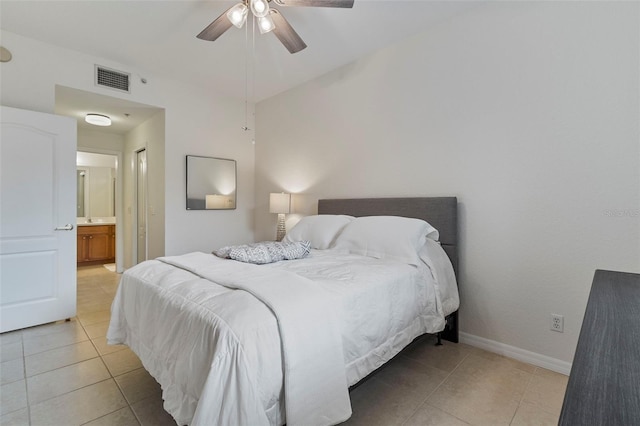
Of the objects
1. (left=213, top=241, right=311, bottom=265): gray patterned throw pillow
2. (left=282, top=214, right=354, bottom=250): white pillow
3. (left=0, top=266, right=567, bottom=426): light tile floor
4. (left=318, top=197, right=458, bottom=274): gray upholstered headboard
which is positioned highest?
(left=318, top=197, right=458, bottom=274): gray upholstered headboard

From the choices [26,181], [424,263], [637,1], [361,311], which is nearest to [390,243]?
[424,263]

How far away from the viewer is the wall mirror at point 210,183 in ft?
13.4

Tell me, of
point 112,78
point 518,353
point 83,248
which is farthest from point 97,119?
point 518,353

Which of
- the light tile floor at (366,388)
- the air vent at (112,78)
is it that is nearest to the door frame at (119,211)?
the air vent at (112,78)

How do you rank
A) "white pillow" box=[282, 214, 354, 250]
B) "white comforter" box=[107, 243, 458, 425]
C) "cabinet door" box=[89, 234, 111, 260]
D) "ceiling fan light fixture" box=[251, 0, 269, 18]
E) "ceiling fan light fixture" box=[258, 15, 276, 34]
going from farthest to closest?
"cabinet door" box=[89, 234, 111, 260] → "white pillow" box=[282, 214, 354, 250] → "ceiling fan light fixture" box=[258, 15, 276, 34] → "ceiling fan light fixture" box=[251, 0, 269, 18] → "white comforter" box=[107, 243, 458, 425]

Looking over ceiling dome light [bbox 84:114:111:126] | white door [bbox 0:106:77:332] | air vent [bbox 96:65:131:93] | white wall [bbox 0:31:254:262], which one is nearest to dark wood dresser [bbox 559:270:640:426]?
white door [bbox 0:106:77:332]

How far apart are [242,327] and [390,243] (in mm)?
1469

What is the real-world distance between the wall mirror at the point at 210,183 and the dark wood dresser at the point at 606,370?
4.10 meters

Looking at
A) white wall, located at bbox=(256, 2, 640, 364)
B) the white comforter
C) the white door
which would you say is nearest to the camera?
the white comforter

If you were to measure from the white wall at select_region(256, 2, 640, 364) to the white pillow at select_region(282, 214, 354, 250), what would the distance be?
1.97ft

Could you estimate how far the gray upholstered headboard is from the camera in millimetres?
2525

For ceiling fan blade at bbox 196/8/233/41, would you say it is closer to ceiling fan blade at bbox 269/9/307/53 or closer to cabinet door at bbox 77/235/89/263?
ceiling fan blade at bbox 269/9/307/53

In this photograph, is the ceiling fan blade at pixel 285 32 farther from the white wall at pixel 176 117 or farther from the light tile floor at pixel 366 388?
the light tile floor at pixel 366 388

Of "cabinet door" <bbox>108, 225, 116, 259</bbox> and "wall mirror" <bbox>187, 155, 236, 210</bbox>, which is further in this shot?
"cabinet door" <bbox>108, 225, 116, 259</bbox>
